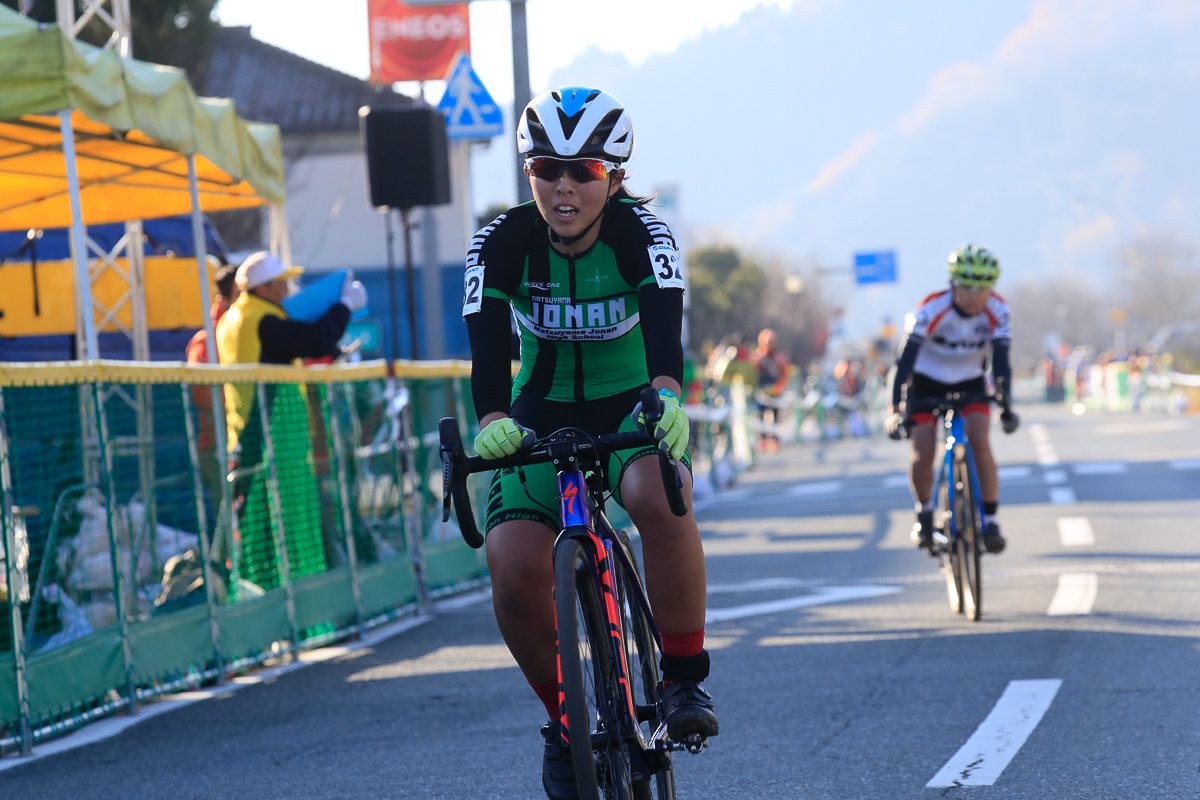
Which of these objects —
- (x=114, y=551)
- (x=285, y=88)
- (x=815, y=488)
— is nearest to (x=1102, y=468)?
(x=815, y=488)

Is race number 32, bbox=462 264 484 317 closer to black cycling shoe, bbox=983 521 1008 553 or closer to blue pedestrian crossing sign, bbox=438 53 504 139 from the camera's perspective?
black cycling shoe, bbox=983 521 1008 553

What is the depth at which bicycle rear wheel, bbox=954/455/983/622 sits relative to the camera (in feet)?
28.0

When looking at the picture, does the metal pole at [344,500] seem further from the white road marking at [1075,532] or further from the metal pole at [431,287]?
the metal pole at [431,287]

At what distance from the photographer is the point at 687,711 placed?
3961 millimetres

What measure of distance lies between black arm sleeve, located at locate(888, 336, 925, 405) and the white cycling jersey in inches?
1.0

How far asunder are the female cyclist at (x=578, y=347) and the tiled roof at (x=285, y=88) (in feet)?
124

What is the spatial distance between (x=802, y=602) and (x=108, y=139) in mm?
5218

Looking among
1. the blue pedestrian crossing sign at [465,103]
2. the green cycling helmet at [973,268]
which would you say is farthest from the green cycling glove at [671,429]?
the blue pedestrian crossing sign at [465,103]

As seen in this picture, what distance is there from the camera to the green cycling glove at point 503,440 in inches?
145

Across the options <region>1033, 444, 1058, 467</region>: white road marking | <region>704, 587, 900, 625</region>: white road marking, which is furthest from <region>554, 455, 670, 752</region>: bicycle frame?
<region>1033, 444, 1058, 467</region>: white road marking

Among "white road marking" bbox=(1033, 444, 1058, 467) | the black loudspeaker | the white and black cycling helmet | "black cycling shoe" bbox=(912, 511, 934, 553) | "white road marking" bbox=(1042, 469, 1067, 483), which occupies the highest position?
the black loudspeaker

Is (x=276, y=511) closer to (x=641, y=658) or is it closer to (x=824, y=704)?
(x=824, y=704)

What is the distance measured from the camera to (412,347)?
1241 centimetres

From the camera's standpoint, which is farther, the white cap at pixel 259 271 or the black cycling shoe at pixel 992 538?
the white cap at pixel 259 271
